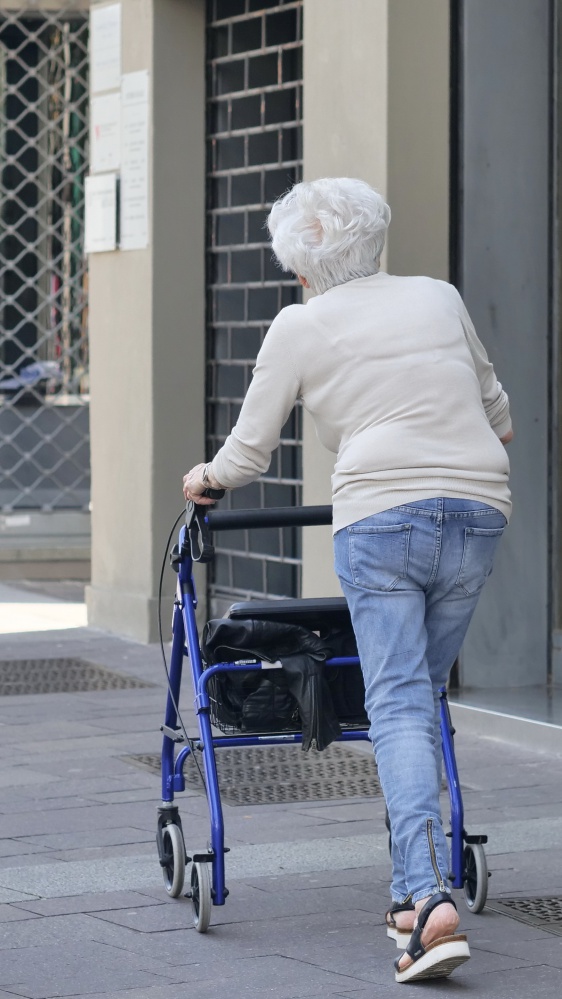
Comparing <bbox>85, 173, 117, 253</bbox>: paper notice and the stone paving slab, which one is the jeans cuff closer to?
the stone paving slab

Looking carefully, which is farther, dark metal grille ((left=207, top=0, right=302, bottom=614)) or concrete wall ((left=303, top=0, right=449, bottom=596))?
dark metal grille ((left=207, top=0, right=302, bottom=614))

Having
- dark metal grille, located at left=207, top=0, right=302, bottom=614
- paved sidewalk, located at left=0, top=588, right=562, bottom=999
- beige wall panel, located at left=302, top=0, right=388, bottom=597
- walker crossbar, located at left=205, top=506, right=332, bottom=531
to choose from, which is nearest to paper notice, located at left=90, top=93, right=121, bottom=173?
dark metal grille, located at left=207, top=0, right=302, bottom=614

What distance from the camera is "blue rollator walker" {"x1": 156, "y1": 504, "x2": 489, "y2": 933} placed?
14.4 ft

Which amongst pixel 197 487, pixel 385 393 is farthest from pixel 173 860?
pixel 385 393

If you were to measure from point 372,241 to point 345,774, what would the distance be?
2.69 meters

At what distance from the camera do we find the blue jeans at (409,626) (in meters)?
4.09

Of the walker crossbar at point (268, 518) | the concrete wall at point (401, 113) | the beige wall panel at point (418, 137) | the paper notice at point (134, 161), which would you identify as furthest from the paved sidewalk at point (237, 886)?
the paper notice at point (134, 161)

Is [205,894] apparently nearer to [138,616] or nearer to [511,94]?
[511,94]

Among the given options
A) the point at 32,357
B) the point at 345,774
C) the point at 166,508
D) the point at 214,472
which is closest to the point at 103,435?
the point at 166,508

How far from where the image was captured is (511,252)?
293 inches

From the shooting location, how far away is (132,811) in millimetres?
5777

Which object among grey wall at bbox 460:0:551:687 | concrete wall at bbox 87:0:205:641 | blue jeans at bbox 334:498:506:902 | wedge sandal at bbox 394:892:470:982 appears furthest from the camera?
concrete wall at bbox 87:0:205:641

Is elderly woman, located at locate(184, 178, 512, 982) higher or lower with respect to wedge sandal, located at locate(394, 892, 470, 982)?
higher

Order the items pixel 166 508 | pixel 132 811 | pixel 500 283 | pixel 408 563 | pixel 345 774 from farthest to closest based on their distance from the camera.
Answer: pixel 166 508, pixel 500 283, pixel 345 774, pixel 132 811, pixel 408 563
